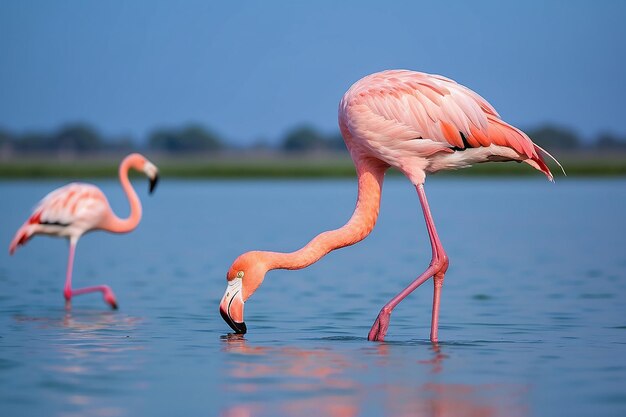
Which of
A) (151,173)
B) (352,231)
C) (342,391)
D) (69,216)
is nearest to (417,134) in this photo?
(352,231)

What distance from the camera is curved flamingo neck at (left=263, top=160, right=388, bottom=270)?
25.7ft

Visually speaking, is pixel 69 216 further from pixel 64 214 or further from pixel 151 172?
pixel 151 172

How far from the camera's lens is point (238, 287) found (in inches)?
299

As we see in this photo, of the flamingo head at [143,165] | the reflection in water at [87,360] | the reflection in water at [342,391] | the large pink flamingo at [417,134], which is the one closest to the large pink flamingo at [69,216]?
the flamingo head at [143,165]

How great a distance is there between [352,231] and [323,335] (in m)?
0.76

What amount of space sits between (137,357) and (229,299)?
792 mm

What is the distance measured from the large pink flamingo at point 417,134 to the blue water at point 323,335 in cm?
65

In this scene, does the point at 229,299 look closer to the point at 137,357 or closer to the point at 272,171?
the point at 137,357

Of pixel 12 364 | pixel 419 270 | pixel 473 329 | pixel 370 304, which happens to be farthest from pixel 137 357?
pixel 419 270

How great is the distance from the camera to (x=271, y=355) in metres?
7.14

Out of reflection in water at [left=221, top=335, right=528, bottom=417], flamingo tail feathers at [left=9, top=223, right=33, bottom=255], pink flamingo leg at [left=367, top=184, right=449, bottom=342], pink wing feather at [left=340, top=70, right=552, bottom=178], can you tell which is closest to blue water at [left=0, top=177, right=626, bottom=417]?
reflection in water at [left=221, top=335, right=528, bottom=417]

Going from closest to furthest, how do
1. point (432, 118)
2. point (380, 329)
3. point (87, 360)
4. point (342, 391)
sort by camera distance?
1. point (342, 391)
2. point (87, 360)
3. point (380, 329)
4. point (432, 118)

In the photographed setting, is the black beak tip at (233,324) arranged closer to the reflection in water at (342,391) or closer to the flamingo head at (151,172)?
the reflection in water at (342,391)

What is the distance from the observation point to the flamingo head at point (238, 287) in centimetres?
757
